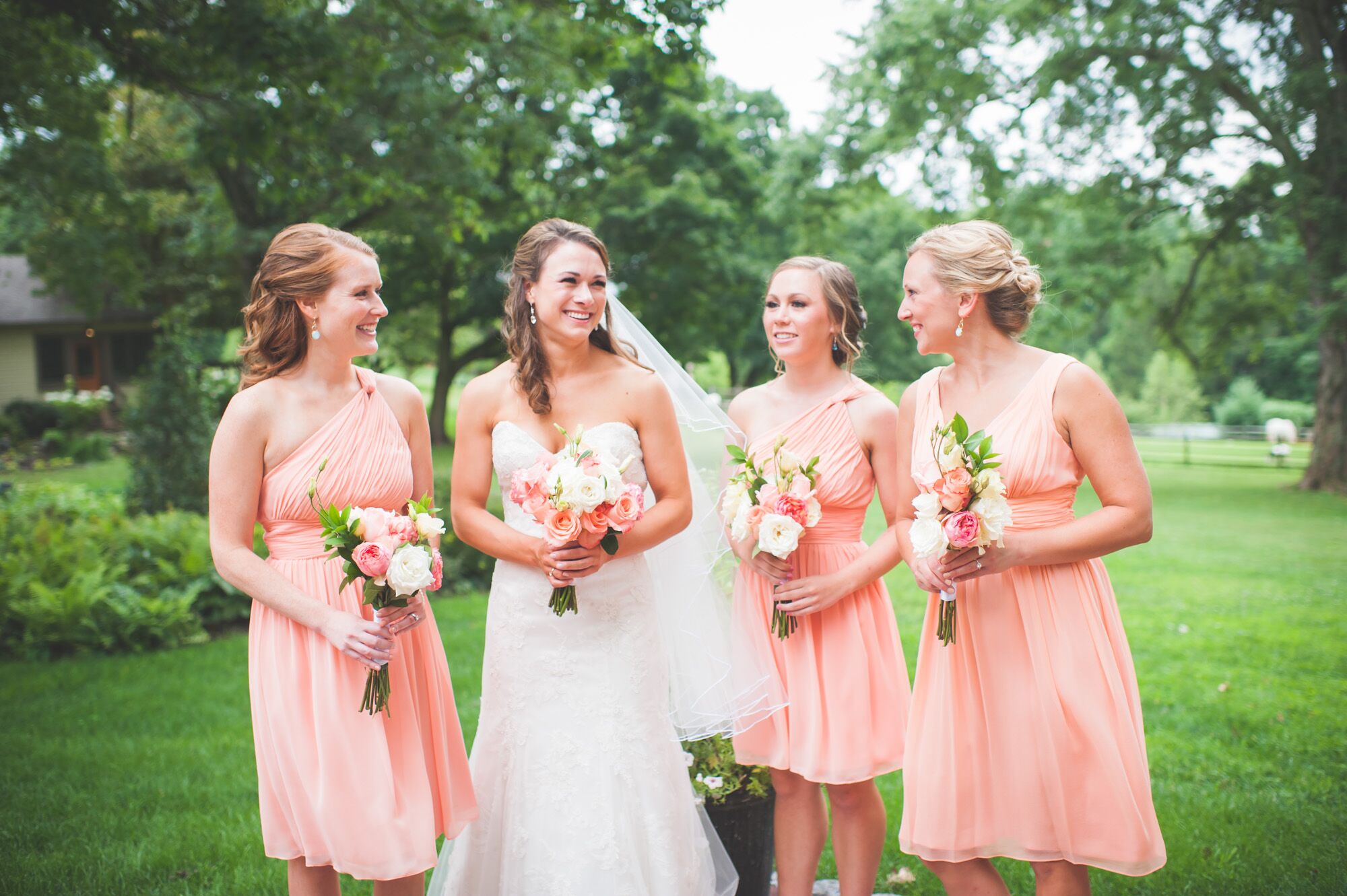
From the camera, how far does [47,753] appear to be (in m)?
6.60

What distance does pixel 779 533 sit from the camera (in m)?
3.79

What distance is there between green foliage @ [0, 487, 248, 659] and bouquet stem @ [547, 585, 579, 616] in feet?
23.6

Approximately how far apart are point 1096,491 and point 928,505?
0.58 meters

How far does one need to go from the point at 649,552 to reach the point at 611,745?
2.96 feet

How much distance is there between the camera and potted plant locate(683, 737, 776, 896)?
4266 millimetres

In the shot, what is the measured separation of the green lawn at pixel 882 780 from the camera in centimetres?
498

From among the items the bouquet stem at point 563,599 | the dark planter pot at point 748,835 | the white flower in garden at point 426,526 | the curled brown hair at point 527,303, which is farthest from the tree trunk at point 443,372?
the white flower in garden at point 426,526

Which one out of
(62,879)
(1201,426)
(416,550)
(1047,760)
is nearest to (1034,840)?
(1047,760)

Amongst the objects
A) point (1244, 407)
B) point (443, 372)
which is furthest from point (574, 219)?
point (1244, 407)

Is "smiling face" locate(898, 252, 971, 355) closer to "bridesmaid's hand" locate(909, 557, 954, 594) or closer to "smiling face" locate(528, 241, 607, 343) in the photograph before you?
"bridesmaid's hand" locate(909, 557, 954, 594)

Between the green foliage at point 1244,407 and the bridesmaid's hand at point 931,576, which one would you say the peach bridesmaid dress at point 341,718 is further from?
the green foliage at point 1244,407

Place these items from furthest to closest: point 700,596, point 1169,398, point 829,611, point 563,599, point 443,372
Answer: point 1169,398 → point 443,372 → point 700,596 → point 829,611 → point 563,599

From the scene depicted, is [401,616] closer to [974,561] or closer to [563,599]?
[563,599]

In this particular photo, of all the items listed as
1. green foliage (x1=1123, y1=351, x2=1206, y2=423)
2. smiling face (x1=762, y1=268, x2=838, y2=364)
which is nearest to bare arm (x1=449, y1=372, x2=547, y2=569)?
smiling face (x1=762, y1=268, x2=838, y2=364)
